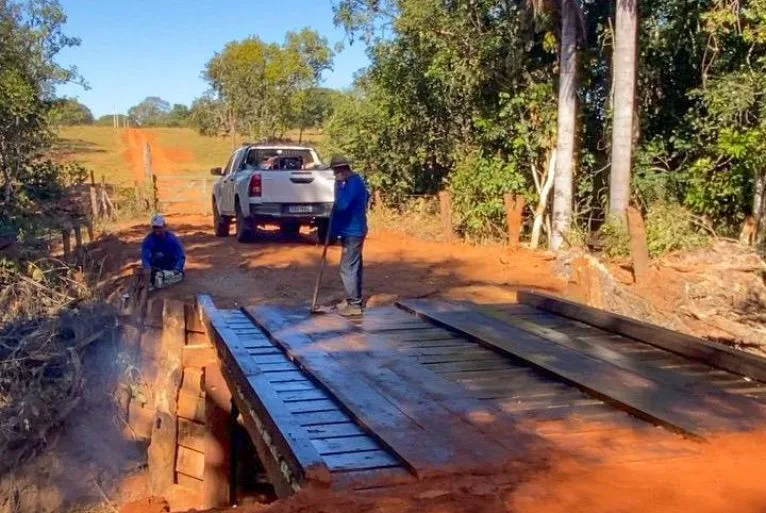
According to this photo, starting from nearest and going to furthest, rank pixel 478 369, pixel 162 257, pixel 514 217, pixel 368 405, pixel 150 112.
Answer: pixel 368 405 → pixel 478 369 → pixel 162 257 → pixel 514 217 → pixel 150 112

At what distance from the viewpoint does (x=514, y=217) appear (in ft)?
54.8

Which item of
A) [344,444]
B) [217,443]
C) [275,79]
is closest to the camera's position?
[344,444]

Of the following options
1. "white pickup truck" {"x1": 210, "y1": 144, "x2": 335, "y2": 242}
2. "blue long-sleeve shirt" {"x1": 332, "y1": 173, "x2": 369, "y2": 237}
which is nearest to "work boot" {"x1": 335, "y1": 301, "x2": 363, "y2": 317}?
"blue long-sleeve shirt" {"x1": 332, "y1": 173, "x2": 369, "y2": 237}

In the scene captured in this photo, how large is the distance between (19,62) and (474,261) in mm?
11990

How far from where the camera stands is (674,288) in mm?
11961

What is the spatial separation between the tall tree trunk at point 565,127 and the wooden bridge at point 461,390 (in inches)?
334

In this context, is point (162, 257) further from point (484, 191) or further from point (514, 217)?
point (484, 191)

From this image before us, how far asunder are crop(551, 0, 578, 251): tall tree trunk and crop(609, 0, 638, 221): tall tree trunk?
1.08 meters

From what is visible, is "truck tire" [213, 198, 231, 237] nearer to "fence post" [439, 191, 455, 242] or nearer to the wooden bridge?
"fence post" [439, 191, 455, 242]

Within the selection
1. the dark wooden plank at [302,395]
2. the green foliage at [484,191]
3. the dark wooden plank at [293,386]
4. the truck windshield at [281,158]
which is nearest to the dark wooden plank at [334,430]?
the dark wooden plank at [302,395]

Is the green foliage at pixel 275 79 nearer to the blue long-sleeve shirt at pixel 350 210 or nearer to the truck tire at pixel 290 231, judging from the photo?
the truck tire at pixel 290 231

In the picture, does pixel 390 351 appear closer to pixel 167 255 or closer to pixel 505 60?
pixel 167 255

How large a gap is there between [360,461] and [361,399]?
100 centimetres

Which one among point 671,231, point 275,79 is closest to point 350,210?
point 671,231
